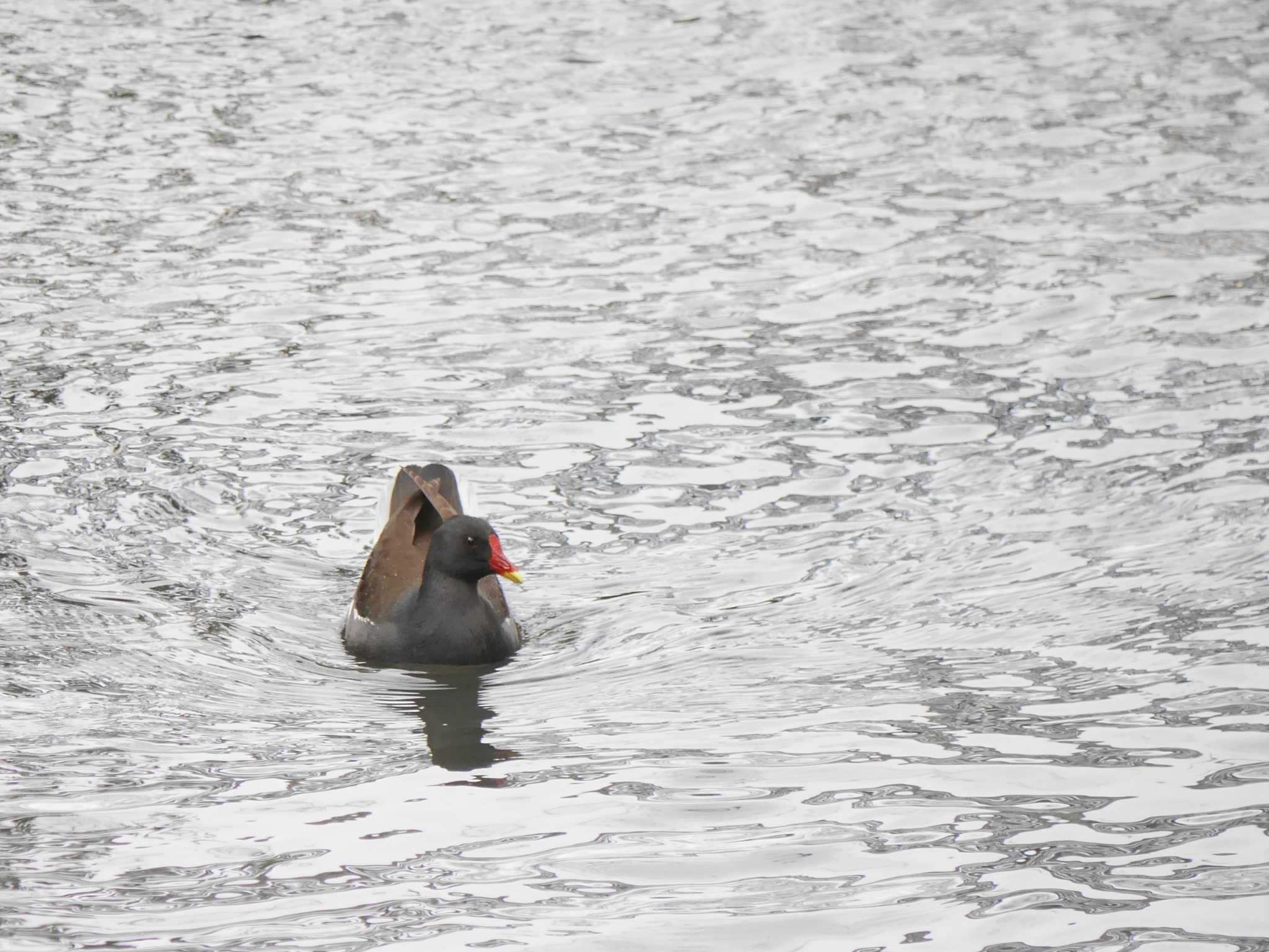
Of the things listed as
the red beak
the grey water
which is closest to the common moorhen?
the red beak

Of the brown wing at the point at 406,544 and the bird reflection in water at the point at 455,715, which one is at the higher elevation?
the brown wing at the point at 406,544

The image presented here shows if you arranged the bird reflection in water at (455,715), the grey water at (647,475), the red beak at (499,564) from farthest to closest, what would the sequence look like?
the red beak at (499,564), the bird reflection in water at (455,715), the grey water at (647,475)

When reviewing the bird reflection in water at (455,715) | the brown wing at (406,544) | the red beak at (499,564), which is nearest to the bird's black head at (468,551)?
the red beak at (499,564)

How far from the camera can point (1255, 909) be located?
240 inches

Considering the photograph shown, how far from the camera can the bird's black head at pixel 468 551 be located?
29.1 ft

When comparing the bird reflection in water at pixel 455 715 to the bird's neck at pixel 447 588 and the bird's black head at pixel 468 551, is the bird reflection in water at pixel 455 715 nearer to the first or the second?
the bird's neck at pixel 447 588

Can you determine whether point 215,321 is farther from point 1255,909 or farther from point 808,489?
point 1255,909

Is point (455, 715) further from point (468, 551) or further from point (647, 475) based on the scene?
point (647, 475)

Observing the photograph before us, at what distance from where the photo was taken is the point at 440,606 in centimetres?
892

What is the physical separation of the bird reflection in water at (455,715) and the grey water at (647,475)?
3cm

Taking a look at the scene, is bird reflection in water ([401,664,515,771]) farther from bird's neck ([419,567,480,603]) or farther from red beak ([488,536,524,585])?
red beak ([488,536,524,585])

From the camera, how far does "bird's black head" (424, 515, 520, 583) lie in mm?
8883

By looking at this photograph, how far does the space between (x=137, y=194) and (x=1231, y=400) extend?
856 centimetres

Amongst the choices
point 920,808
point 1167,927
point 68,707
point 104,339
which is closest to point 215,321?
point 104,339
